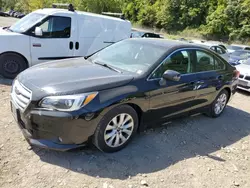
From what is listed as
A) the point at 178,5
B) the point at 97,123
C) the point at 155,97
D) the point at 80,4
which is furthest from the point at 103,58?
the point at 178,5

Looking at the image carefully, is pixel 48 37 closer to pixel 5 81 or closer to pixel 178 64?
pixel 5 81

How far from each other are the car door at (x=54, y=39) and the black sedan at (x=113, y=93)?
2698mm

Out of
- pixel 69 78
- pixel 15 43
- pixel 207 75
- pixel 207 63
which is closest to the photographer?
pixel 69 78

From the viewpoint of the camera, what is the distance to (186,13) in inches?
2044

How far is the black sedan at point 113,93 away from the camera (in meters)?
2.98

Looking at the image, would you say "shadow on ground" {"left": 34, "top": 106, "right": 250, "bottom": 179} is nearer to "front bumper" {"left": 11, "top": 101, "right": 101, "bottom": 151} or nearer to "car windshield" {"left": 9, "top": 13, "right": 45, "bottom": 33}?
"front bumper" {"left": 11, "top": 101, "right": 101, "bottom": 151}

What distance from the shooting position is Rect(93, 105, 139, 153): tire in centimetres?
322

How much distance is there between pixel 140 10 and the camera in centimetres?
5947

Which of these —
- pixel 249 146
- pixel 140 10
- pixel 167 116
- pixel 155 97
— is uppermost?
pixel 155 97

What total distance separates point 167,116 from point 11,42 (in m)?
4.28

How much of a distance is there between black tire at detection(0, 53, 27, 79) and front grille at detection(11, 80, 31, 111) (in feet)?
10.5

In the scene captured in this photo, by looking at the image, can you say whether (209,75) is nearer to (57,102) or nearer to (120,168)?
(120,168)

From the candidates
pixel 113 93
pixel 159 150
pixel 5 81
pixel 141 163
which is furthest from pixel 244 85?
pixel 5 81

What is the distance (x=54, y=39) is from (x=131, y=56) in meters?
3.39
